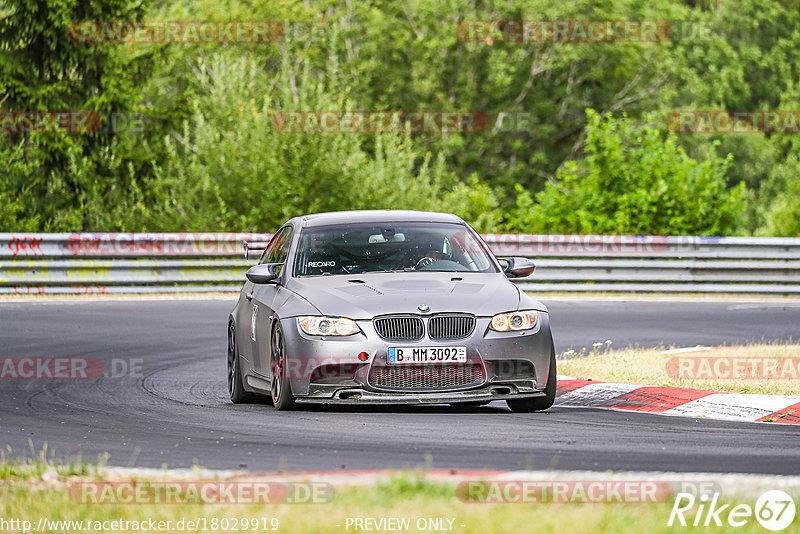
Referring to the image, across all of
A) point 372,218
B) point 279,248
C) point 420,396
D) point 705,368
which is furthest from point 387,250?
point 705,368

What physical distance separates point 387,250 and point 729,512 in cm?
537

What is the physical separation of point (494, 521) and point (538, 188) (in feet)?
→ 175

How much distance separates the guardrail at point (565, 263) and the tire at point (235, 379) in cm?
1199

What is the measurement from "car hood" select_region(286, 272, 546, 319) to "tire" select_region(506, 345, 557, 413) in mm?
442

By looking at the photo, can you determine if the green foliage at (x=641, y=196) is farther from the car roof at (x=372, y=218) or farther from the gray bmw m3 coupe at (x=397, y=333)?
the gray bmw m3 coupe at (x=397, y=333)

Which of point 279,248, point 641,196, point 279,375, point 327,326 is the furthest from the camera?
point 641,196

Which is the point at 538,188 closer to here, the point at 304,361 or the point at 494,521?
the point at 304,361

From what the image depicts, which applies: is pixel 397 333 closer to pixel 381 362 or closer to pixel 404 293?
pixel 381 362

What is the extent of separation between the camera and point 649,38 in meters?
55.9

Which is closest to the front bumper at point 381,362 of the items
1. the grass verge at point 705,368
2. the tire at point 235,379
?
the tire at point 235,379

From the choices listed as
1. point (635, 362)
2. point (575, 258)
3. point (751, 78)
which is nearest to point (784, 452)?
point (635, 362)

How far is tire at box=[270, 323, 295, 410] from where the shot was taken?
32.5ft

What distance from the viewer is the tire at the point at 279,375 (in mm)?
9906

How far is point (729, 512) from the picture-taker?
5844 mm
